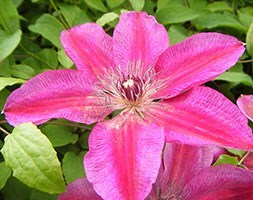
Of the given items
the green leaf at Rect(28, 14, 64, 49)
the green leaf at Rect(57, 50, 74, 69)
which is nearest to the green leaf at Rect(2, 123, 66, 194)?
the green leaf at Rect(57, 50, 74, 69)

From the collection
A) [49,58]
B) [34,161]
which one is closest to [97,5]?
[49,58]

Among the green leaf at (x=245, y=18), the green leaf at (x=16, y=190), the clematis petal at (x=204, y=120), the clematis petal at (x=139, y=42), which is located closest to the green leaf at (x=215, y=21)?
the green leaf at (x=245, y=18)

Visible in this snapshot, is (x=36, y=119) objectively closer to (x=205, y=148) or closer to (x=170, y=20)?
(x=205, y=148)

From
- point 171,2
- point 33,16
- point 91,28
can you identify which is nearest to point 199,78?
point 91,28

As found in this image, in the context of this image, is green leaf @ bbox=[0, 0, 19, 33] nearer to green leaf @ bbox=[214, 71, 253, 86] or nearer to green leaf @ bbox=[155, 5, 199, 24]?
green leaf @ bbox=[155, 5, 199, 24]

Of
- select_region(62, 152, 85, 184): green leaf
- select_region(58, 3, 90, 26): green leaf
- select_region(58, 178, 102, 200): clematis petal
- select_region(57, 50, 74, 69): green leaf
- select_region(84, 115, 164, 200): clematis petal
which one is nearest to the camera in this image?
select_region(84, 115, 164, 200): clematis petal

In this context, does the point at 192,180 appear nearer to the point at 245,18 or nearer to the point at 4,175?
the point at 4,175

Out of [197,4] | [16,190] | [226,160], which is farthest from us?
[197,4]
